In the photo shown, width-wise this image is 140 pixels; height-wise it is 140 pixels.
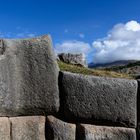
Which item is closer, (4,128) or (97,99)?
(4,128)

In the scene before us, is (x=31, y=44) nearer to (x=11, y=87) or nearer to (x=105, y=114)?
(x=11, y=87)

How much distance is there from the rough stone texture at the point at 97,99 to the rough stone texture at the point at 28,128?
309 millimetres

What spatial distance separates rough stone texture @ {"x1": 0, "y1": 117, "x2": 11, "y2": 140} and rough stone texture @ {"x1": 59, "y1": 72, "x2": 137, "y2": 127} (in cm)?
66

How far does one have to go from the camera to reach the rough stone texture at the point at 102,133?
217 inches

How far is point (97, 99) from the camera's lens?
5.44 m

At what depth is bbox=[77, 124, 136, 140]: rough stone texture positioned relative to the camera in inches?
217

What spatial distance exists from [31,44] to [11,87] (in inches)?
19.6

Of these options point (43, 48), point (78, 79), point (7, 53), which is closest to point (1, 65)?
point (7, 53)

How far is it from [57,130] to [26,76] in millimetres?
711

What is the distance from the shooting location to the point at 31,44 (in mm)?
5207

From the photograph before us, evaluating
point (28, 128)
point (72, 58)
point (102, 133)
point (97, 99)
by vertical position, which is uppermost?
point (72, 58)

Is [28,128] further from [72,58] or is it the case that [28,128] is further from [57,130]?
[72,58]

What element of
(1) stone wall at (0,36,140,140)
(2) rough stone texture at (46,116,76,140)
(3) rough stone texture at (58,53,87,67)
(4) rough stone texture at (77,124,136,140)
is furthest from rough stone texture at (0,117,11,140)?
(3) rough stone texture at (58,53,87,67)

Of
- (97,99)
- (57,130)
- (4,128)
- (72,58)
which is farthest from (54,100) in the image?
(72,58)
